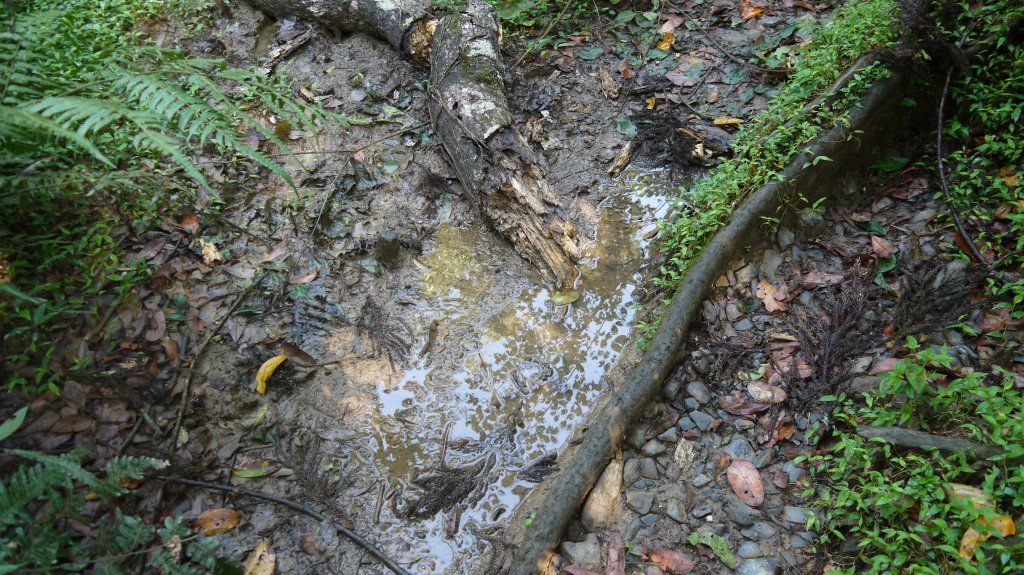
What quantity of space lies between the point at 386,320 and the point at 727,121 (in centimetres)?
306

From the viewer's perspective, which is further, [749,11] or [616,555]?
[749,11]

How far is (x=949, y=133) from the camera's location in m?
3.94

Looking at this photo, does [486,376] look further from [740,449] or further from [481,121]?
[481,121]

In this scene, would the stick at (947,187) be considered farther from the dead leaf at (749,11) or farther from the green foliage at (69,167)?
the green foliage at (69,167)

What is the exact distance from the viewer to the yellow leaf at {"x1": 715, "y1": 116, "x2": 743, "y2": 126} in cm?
469

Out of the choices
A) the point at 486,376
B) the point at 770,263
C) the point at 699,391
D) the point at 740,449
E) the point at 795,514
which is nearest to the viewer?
the point at 795,514

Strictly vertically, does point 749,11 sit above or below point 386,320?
above

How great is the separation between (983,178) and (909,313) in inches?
43.4

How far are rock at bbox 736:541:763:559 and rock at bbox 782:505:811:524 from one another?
0.21 metres

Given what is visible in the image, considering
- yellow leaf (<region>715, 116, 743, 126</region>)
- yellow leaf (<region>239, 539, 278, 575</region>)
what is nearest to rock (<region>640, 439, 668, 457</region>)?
yellow leaf (<region>239, 539, 278, 575</region>)

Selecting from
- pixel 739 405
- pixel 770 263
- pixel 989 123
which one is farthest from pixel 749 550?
pixel 989 123

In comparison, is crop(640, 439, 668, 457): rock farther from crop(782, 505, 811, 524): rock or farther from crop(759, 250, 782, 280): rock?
crop(759, 250, 782, 280): rock

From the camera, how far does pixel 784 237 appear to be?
3947mm

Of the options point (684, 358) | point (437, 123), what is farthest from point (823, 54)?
point (437, 123)
